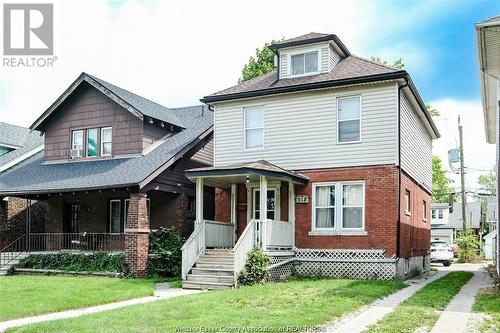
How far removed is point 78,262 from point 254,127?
8.22 metres

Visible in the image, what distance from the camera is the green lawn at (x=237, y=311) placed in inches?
360

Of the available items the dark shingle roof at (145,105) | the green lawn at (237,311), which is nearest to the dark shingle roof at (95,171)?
the dark shingle roof at (145,105)

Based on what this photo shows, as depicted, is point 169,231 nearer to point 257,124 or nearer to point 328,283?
point 257,124

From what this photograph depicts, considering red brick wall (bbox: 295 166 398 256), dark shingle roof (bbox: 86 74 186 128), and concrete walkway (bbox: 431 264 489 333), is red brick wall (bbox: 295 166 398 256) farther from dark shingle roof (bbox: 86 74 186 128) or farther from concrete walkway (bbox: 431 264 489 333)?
dark shingle roof (bbox: 86 74 186 128)

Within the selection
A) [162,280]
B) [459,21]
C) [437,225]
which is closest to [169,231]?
[162,280]

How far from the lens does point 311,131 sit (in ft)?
62.4

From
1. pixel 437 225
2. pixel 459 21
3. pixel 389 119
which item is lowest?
pixel 437 225

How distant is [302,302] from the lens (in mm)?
11586

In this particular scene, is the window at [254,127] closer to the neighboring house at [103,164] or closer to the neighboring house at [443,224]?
the neighboring house at [103,164]

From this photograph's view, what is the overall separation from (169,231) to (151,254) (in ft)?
4.38

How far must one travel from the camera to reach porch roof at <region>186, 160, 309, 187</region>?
665 inches

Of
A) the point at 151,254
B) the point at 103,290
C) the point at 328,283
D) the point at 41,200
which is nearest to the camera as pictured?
the point at 103,290

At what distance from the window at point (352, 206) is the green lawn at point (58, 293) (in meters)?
6.69

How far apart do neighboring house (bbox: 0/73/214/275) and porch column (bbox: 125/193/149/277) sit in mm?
1406
